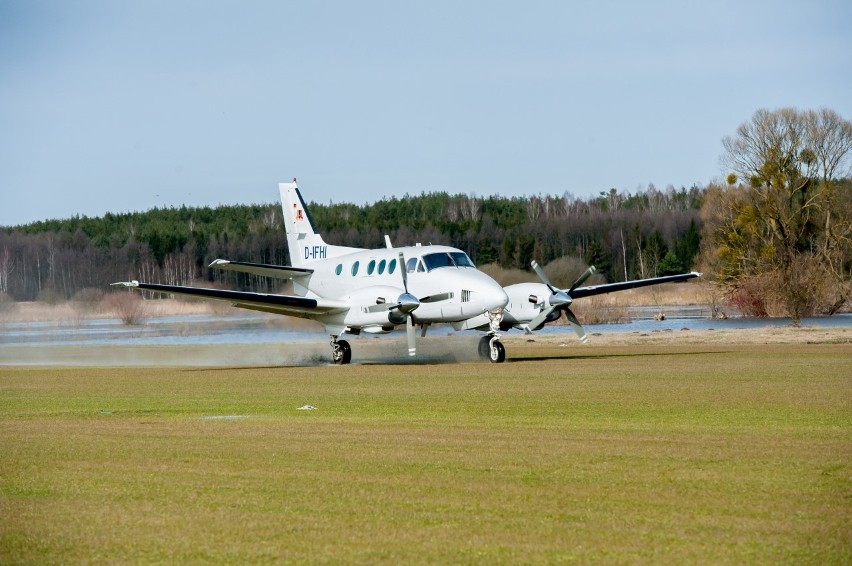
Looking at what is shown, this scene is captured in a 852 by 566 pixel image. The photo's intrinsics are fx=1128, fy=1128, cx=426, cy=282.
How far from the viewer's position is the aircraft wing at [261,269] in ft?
107

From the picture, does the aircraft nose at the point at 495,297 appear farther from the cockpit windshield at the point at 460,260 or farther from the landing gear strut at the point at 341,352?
the landing gear strut at the point at 341,352

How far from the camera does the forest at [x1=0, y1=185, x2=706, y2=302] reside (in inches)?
4631

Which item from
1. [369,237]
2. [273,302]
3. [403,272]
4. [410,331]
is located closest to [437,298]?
[410,331]

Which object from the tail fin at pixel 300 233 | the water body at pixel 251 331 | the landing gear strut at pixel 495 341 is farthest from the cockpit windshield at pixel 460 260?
the water body at pixel 251 331

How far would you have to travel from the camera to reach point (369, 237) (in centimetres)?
15312

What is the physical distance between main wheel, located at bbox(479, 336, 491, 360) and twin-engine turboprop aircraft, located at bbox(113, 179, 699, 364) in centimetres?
3

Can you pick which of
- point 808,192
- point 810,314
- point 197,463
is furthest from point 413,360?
point 808,192

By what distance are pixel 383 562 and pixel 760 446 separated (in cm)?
651

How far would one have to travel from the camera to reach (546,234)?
470 feet

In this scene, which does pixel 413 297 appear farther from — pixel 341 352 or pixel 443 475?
pixel 443 475

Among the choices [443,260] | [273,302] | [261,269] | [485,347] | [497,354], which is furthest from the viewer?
[261,269]

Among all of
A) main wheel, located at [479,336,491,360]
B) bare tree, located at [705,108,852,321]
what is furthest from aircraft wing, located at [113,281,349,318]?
bare tree, located at [705,108,852,321]

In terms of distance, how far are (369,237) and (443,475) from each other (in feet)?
465

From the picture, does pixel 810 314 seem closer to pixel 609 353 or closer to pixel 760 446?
pixel 609 353
